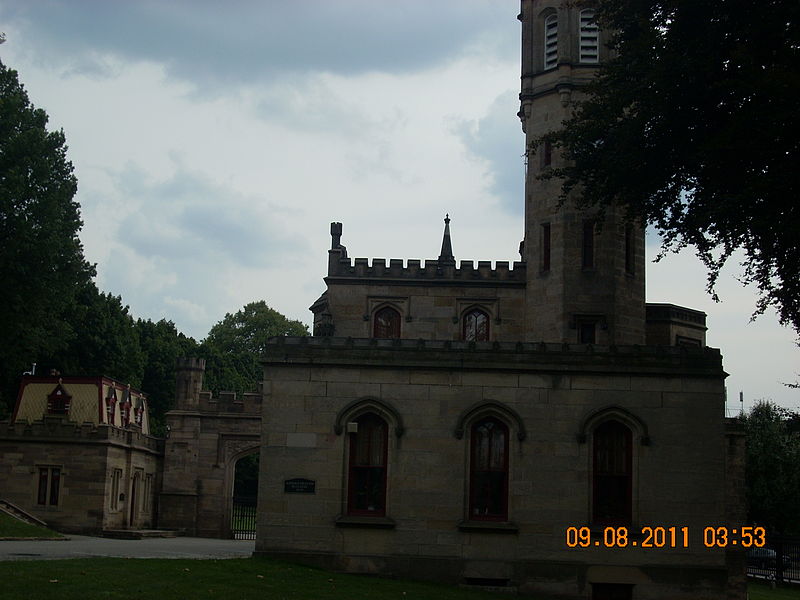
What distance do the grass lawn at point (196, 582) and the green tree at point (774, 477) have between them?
3264cm

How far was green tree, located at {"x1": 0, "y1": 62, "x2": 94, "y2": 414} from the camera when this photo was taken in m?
42.7

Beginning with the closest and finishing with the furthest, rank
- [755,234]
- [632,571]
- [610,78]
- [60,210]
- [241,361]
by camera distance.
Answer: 1. [755,234]
2. [632,571]
3. [610,78]
4. [60,210]
5. [241,361]

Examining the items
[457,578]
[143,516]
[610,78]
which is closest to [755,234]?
[610,78]

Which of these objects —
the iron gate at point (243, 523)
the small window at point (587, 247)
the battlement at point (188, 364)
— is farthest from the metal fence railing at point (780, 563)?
the battlement at point (188, 364)

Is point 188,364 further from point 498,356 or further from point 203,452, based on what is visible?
point 498,356

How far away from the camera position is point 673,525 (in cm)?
2427

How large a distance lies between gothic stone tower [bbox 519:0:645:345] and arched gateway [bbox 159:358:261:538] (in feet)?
56.2

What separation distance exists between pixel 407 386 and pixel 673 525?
23.1ft

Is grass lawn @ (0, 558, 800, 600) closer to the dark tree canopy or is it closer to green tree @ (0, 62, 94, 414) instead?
the dark tree canopy

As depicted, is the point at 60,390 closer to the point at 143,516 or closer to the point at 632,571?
the point at 143,516

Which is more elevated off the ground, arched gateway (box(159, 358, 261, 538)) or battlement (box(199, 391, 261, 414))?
battlement (box(199, 391, 261, 414))

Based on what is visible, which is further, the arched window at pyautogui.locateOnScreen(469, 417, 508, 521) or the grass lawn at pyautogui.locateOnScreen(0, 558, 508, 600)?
the arched window at pyautogui.locateOnScreen(469, 417, 508, 521)

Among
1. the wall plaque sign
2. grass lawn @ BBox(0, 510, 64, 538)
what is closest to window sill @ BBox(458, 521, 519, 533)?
the wall plaque sign

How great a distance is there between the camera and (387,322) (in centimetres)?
4256
